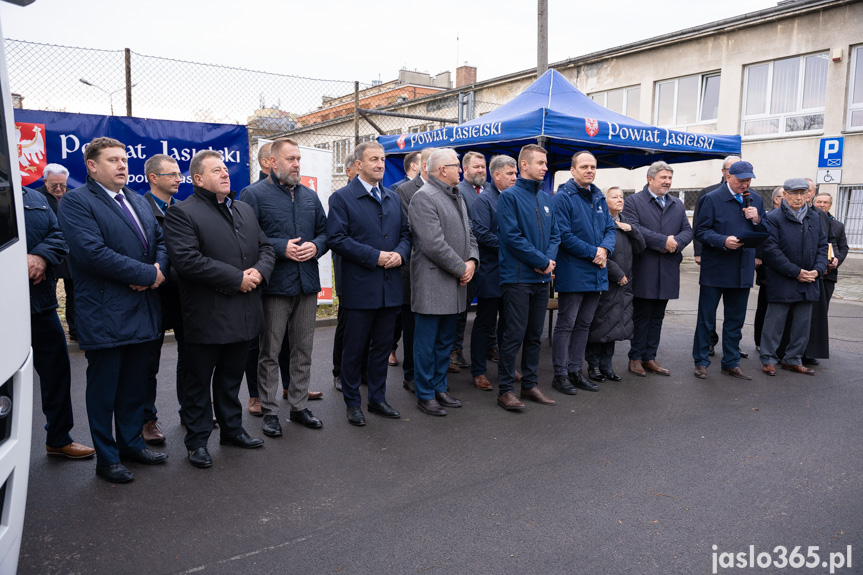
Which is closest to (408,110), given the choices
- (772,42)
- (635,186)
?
(635,186)

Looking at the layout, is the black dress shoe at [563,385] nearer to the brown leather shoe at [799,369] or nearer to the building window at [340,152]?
the brown leather shoe at [799,369]

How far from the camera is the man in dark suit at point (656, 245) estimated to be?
617cm

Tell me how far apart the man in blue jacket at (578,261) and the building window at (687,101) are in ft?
51.6

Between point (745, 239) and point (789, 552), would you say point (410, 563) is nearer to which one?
point (789, 552)

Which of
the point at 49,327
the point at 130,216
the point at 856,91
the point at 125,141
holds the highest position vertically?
the point at 856,91

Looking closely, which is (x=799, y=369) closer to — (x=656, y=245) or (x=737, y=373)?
(x=737, y=373)

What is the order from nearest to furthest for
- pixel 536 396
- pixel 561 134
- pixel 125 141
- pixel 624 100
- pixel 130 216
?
pixel 130 216, pixel 536 396, pixel 561 134, pixel 125 141, pixel 624 100

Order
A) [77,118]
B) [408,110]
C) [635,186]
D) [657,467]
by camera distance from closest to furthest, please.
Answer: [657,467]
[77,118]
[635,186]
[408,110]

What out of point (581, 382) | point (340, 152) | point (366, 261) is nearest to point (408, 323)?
point (366, 261)

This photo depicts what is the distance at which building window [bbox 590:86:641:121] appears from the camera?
839 inches

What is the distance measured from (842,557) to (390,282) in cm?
316

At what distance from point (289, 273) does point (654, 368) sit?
152 inches

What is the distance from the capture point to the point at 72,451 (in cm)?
406

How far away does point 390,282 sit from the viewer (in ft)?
15.8
